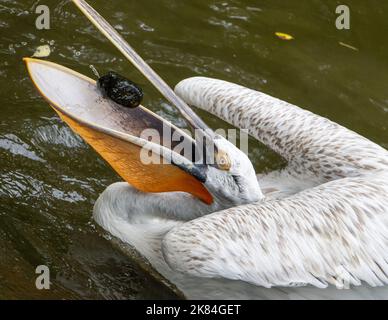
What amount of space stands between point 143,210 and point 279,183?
852mm

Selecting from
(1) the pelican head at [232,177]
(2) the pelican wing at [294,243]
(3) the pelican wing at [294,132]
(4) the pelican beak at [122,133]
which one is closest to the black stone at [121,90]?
(4) the pelican beak at [122,133]

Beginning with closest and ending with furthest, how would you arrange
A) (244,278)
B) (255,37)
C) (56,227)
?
(244,278)
(56,227)
(255,37)

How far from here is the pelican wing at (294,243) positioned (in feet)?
11.6

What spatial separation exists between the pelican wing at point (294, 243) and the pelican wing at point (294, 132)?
17.0 inches

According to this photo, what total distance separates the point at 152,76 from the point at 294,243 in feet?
3.30

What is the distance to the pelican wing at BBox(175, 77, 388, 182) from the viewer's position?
409 centimetres

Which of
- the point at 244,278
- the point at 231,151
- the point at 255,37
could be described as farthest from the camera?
the point at 255,37

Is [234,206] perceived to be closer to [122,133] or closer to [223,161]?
[223,161]

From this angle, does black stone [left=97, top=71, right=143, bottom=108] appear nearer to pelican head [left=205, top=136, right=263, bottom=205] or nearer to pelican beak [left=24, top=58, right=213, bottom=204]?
pelican beak [left=24, top=58, right=213, bottom=204]

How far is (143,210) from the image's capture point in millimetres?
4000

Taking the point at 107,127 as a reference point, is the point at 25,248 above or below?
below

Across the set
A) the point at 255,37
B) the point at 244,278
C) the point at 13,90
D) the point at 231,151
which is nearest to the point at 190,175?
the point at 231,151
